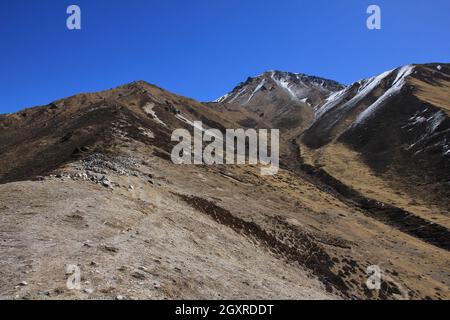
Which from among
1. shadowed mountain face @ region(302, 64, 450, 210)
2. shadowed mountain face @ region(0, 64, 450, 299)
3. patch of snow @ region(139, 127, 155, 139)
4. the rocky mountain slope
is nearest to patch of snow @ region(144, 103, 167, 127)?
shadowed mountain face @ region(0, 64, 450, 299)

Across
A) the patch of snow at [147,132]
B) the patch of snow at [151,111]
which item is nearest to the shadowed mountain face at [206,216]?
the patch of snow at [147,132]

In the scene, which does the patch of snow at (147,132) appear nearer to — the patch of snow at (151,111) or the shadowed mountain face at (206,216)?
the shadowed mountain face at (206,216)

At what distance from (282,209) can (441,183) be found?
1355 inches

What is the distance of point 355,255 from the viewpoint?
3472 cm

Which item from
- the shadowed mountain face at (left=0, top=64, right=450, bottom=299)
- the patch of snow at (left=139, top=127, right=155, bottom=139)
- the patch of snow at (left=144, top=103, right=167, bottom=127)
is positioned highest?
the patch of snow at (left=144, top=103, right=167, bottom=127)

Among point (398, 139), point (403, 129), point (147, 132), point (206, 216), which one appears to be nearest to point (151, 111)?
point (147, 132)

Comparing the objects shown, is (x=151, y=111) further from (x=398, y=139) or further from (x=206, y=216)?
(x=206, y=216)

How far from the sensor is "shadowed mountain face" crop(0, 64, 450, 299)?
58.3 ft

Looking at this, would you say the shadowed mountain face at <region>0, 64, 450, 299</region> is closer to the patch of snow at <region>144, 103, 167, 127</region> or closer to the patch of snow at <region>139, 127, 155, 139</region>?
the patch of snow at <region>139, 127, 155, 139</region>

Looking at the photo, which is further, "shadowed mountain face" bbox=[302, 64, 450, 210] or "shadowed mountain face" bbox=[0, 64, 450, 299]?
"shadowed mountain face" bbox=[302, 64, 450, 210]

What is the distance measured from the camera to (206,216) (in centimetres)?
3228

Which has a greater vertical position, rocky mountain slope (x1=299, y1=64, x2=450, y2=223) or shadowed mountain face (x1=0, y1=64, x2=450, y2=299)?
rocky mountain slope (x1=299, y1=64, x2=450, y2=223)

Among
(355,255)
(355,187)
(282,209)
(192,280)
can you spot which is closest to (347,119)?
(355,187)

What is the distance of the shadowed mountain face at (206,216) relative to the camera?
58.3 feet
